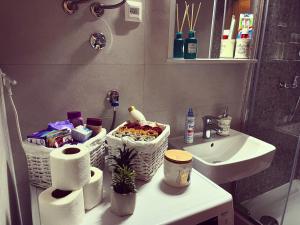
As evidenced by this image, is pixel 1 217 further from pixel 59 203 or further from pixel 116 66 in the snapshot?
pixel 116 66

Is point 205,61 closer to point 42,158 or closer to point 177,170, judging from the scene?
point 177,170

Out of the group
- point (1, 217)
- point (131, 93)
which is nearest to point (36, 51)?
point (131, 93)

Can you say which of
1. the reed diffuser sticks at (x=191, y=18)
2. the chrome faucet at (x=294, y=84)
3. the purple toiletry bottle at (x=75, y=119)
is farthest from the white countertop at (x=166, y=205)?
the chrome faucet at (x=294, y=84)

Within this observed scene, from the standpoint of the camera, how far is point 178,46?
1203mm

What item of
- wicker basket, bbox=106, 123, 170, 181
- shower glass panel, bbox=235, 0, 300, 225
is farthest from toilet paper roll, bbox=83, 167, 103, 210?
shower glass panel, bbox=235, 0, 300, 225

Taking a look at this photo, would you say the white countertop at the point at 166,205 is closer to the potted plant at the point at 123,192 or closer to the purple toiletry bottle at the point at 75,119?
the potted plant at the point at 123,192

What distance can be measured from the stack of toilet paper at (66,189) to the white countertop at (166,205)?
74 mm

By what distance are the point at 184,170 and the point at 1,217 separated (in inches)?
22.5

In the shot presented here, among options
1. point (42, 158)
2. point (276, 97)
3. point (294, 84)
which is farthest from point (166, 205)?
point (294, 84)

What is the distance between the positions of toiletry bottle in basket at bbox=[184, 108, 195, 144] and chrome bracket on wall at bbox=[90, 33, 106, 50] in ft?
1.88

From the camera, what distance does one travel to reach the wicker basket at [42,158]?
2.50 ft

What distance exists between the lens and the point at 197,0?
1266mm

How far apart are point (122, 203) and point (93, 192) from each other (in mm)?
103

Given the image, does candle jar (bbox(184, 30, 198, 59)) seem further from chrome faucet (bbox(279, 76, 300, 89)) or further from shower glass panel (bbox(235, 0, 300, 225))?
chrome faucet (bbox(279, 76, 300, 89))
